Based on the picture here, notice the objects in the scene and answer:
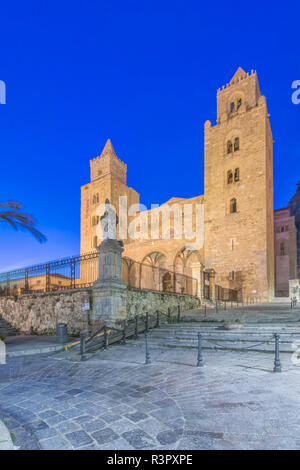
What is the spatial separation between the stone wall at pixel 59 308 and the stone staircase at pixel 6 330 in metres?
0.24

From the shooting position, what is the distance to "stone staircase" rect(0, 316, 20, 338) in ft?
46.2

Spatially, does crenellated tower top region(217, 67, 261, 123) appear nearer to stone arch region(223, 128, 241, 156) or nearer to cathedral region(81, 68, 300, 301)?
cathedral region(81, 68, 300, 301)

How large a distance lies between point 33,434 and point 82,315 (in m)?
8.58

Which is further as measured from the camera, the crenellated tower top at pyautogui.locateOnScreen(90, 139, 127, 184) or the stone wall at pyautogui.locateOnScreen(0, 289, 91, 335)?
the crenellated tower top at pyautogui.locateOnScreen(90, 139, 127, 184)

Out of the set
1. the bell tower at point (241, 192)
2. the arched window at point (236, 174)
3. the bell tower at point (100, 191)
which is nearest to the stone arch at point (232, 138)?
the bell tower at point (241, 192)

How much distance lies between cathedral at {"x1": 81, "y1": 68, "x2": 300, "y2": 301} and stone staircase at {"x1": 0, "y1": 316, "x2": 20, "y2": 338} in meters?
10.2

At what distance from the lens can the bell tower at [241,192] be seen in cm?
2617

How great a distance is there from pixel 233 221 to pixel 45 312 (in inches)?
772

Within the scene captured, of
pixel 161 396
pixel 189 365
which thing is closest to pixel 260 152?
pixel 189 365

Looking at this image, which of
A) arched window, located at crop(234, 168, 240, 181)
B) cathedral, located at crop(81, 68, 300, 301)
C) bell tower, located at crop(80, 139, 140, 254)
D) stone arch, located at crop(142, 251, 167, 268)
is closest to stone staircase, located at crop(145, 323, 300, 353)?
cathedral, located at crop(81, 68, 300, 301)

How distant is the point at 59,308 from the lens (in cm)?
1297

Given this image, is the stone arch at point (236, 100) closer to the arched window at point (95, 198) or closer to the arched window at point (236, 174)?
the arched window at point (236, 174)

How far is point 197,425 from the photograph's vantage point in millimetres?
3467
